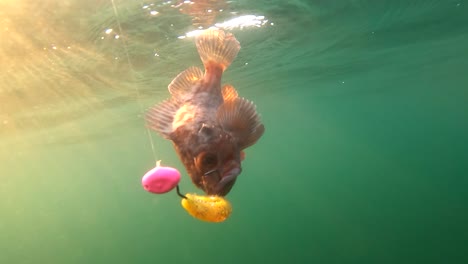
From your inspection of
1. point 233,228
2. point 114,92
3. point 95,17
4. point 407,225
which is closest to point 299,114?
point 233,228

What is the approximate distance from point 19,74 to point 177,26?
22.9ft

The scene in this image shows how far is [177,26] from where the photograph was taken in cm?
1195

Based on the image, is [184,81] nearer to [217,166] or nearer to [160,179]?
[217,166]

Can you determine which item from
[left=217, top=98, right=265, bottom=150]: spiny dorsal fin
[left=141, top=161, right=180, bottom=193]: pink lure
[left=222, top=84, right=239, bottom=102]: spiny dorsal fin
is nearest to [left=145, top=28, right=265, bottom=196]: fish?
[left=217, top=98, right=265, bottom=150]: spiny dorsal fin

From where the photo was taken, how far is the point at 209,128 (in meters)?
3.57

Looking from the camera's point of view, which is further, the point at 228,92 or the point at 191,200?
the point at 228,92

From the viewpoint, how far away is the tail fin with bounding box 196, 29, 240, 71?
4414mm

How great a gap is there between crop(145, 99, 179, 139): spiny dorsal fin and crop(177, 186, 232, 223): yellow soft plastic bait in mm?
Answer: 1008

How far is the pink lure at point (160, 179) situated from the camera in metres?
2.98

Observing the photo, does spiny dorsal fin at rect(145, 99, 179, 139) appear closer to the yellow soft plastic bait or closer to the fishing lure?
the fishing lure

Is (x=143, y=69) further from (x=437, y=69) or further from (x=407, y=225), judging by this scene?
(x=437, y=69)

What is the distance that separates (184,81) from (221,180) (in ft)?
5.70

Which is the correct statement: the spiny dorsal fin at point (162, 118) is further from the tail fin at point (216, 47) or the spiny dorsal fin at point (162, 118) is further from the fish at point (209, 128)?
the tail fin at point (216, 47)

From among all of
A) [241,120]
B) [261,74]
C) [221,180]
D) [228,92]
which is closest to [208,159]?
[221,180]
